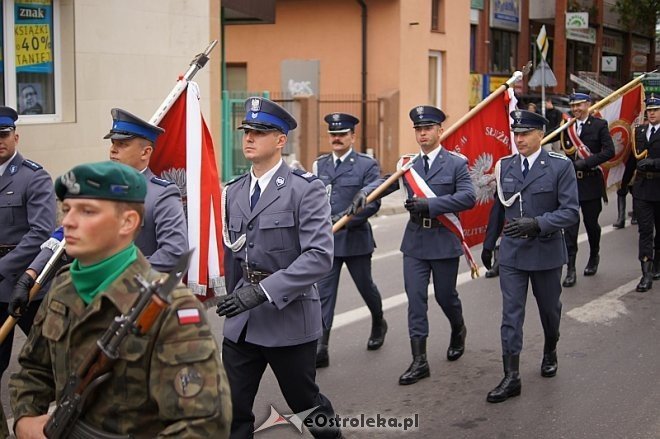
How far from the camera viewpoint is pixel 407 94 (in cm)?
2519

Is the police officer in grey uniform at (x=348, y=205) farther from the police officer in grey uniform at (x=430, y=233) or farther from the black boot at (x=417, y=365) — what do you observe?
the black boot at (x=417, y=365)

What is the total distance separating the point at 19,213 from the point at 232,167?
1456 cm

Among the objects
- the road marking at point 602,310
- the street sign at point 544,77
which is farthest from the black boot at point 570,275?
the street sign at point 544,77

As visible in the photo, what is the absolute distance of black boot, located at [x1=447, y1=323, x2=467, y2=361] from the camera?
7664 millimetres

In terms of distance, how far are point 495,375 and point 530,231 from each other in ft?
4.06

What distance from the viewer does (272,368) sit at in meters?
4.86

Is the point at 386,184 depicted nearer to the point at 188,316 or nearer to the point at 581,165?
the point at 581,165

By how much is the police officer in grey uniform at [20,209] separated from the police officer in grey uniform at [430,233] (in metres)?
2.28

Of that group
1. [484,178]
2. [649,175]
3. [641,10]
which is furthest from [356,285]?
[641,10]

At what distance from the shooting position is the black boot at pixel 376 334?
8031mm

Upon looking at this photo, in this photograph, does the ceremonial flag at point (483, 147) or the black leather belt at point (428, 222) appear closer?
the black leather belt at point (428, 222)

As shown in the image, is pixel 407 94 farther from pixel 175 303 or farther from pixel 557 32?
pixel 175 303

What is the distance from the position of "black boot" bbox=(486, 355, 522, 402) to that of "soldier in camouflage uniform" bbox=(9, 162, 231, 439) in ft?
13.5

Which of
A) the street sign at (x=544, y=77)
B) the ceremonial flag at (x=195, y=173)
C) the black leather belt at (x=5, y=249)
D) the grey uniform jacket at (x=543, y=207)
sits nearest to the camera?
the ceremonial flag at (x=195, y=173)
